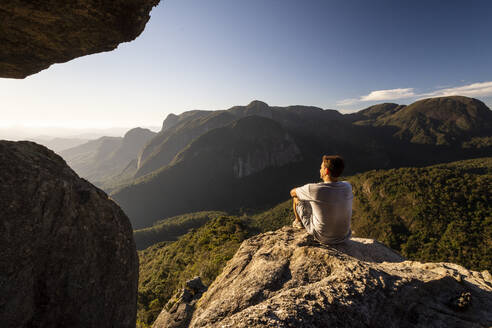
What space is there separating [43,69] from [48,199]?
779 centimetres

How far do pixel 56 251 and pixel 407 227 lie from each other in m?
81.9

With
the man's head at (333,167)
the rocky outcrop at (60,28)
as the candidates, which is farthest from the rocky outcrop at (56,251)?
the man's head at (333,167)

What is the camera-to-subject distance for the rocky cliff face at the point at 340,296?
3.77 metres

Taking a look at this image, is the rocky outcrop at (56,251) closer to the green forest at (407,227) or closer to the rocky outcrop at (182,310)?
the rocky outcrop at (182,310)

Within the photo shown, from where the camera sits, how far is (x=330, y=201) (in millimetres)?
5660

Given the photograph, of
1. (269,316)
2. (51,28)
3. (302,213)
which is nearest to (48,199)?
(51,28)

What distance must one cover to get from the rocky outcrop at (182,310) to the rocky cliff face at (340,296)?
3.52 meters

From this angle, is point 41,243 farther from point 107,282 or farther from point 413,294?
point 413,294

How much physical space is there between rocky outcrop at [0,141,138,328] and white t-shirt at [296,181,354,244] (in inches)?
285

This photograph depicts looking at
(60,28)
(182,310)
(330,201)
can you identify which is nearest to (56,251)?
(182,310)

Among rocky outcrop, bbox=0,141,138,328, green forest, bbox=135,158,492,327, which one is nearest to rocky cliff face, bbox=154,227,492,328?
rocky outcrop, bbox=0,141,138,328

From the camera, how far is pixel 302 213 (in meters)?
7.49

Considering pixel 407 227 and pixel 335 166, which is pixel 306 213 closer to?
pixel 335 166

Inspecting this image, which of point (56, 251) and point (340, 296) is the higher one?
point (56, 251)
